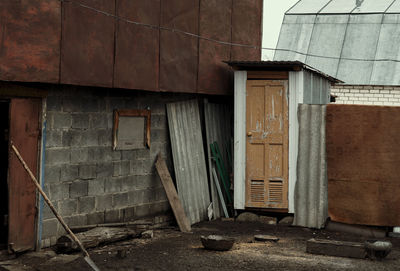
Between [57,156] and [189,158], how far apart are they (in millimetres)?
3490

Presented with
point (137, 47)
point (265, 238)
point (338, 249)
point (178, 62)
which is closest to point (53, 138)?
point (137, 47)

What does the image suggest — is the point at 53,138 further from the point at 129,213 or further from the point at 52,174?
the point at 129,213

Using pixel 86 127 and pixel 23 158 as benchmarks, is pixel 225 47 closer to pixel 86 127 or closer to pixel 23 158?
pixel 86 127

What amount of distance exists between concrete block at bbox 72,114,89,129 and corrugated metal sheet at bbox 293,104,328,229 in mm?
4154

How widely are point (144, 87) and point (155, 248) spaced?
8.99 ft

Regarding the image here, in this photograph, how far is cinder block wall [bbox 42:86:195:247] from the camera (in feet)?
31.0

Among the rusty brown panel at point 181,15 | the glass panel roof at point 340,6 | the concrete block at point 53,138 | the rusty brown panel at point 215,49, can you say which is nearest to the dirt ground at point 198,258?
the concrete block at point 53,138

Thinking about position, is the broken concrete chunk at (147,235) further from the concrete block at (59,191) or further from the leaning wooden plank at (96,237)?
the concrete block at (59,191)

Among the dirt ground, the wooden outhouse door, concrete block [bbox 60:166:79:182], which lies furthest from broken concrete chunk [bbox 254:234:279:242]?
concrete block [bbox 60:166:79:182]

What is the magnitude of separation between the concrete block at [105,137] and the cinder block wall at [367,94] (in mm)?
11165

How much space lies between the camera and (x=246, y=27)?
563 inches

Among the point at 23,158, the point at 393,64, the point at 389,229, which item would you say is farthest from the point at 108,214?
the point at 393,64

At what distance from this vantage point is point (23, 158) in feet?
29.2

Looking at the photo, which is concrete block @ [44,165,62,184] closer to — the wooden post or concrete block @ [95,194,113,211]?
the wooden post
